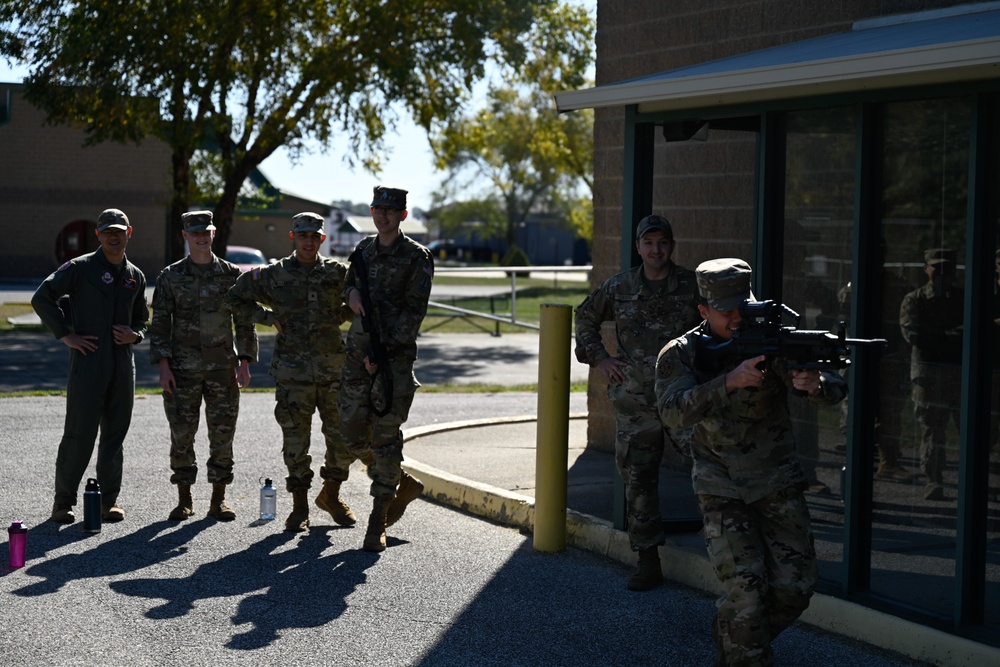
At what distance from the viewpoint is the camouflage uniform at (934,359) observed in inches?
259

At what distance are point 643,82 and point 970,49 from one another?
2.28 m

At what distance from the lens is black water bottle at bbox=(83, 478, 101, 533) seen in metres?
8.34

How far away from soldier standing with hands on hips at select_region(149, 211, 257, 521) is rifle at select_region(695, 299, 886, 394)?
4237 millimetres

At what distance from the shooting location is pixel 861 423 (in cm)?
666

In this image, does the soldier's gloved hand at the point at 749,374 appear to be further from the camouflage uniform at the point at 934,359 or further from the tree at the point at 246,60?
the tree at the point at 246,60

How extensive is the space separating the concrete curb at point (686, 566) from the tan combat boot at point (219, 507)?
1.62m

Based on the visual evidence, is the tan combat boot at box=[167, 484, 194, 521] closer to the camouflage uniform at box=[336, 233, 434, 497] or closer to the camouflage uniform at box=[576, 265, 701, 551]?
the camouflage uniform at box=[336, 233, 434, 497]

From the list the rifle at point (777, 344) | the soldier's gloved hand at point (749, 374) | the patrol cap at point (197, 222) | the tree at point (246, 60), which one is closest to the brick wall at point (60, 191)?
the tree at point (246, 60)

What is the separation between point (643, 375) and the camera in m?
7.27

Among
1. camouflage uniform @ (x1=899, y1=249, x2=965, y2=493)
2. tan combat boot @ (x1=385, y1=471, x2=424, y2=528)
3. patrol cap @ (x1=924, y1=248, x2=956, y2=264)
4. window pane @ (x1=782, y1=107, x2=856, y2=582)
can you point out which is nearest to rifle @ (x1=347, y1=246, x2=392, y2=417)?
tan combat boot @ (x1=385, y1=471, x2=424, y2=528)

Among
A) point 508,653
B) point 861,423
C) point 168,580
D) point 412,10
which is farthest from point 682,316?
point 412,10

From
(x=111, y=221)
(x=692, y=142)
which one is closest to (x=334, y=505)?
(x=111, y=221)

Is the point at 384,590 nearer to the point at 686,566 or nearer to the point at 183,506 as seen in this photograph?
the point at 686,566

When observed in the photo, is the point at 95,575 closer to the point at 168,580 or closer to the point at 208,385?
the point at 168,580
